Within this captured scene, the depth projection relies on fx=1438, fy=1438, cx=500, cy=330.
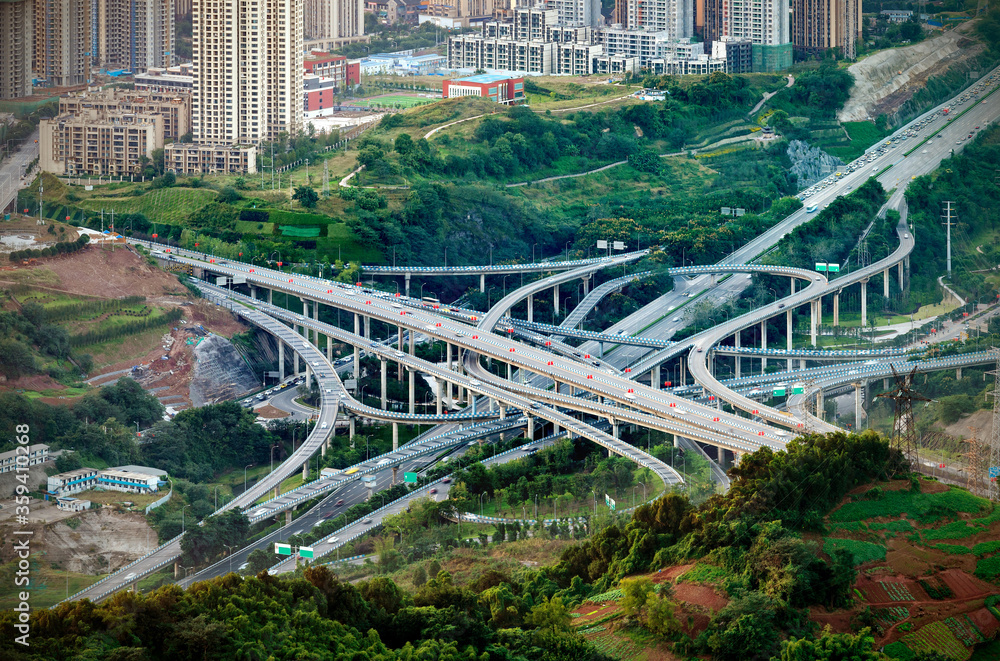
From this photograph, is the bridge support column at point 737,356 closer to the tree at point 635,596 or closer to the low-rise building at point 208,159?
the tree at point 635,596

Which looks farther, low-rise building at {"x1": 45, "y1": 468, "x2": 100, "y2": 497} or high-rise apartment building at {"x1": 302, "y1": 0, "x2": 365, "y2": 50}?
high-rise apartment building at {"x1": 302, "y1": 0, "x2": 365, "y2": 50}

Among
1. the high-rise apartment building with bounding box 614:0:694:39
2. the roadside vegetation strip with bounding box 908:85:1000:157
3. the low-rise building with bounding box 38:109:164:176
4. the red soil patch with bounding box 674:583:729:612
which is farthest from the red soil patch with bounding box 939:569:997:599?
the high-rise apartment building with bounding box 614:0:694:39

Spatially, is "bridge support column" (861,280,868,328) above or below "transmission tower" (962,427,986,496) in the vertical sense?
above

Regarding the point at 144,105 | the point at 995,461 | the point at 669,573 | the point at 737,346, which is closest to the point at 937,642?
the point at 669,573

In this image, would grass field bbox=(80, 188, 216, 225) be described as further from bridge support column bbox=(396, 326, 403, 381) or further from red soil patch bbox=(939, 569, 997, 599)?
red soil patch bbox=(939, 569, 997, 599)

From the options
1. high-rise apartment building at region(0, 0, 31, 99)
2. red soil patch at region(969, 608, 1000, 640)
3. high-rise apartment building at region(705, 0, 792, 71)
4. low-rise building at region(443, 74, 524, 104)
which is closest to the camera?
red soil patch at region(969, 608, 1000, 640)

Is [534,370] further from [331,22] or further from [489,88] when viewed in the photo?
[331,22]

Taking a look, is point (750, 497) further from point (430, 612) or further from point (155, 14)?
point (155, 14)

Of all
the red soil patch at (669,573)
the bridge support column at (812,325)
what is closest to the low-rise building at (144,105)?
the bridge support column at (812,325)
